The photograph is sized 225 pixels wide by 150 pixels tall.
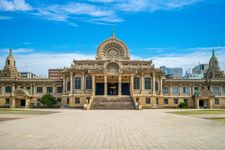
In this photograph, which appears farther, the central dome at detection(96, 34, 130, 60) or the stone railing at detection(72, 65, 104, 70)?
the central dome at detection(96, 34, 130, 60)

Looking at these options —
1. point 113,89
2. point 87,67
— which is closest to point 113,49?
point 87,67

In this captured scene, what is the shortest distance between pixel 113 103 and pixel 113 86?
18.2 m

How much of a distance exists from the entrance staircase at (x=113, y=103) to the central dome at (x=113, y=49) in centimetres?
2146

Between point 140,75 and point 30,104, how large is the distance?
116 ft

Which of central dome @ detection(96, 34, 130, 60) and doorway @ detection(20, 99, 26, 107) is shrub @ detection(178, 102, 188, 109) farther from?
doorway @ detection(20, 99, 26, 107)

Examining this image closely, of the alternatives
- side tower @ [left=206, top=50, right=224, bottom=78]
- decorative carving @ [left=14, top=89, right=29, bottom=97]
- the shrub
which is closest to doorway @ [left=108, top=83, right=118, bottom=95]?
the shrub

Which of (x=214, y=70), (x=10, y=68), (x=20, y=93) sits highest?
(x=10, y=68)

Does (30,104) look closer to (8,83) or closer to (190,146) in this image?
(8,83)

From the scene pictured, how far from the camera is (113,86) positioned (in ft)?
299

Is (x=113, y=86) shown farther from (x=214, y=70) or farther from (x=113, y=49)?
(x=214, y=70)

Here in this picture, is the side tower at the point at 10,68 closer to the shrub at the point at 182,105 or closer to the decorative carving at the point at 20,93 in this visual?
the decorative carving at the point at 20,93

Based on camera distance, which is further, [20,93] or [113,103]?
[20,93]

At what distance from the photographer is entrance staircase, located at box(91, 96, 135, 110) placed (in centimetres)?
7069

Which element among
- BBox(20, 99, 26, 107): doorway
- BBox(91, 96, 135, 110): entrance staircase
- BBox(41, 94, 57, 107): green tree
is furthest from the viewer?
BBox(20, 99, 26, 107): doorway
